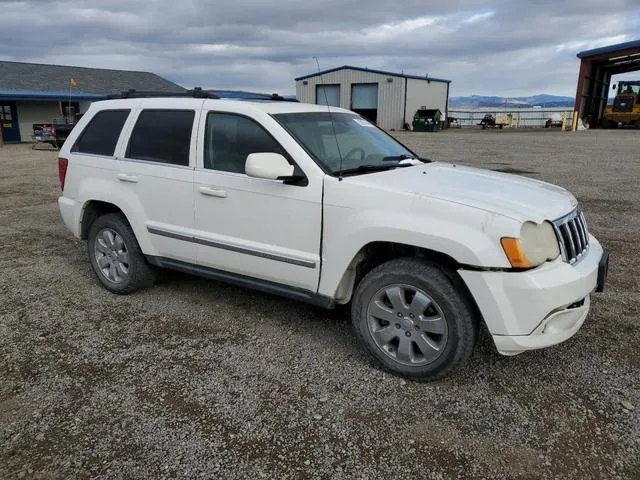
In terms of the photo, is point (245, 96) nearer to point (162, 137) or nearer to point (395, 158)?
point (162, 137)

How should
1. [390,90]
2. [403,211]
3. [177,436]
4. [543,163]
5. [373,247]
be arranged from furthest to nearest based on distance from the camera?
1. [390,90]
2. [543,163]
3. [373,247]
4. [403,211]
5. [177,436]

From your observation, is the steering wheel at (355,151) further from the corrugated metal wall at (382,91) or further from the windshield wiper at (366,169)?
the corrugated metal wall at (382,91)

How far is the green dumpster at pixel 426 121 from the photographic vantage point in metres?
37.7

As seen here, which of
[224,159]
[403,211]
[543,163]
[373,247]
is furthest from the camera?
[543,163]

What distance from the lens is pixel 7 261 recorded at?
5984 mm

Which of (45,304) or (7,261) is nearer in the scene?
(45,304)

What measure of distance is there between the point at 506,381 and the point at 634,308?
6.05ft

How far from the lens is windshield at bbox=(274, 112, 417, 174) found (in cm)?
379

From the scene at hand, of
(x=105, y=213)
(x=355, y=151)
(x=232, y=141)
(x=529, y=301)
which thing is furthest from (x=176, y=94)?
(x=529, y=301)

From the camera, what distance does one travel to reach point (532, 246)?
296 cm

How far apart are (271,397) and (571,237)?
2122 mm

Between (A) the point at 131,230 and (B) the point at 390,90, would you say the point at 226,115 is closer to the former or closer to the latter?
(A) the point at 131,230

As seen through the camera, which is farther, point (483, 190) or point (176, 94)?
point (176, 94)

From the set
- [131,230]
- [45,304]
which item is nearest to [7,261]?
[45,304]
